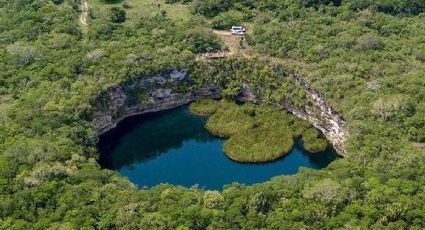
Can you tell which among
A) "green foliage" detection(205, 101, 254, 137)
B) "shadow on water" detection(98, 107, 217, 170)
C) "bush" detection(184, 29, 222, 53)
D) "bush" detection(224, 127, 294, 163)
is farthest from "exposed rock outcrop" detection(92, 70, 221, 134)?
"bush" detection(224, 127, 294, 163)

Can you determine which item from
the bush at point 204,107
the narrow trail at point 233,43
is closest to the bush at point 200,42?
the narrow trail at point 233,43

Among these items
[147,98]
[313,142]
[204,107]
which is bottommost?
[204,107]

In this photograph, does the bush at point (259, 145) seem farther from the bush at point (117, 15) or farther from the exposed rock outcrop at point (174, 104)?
the bush at point (117, 15)

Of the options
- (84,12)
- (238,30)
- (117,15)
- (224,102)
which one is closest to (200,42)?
(238,30)

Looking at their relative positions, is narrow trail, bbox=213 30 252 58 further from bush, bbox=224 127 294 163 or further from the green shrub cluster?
bush, bbox=224 127 294 163

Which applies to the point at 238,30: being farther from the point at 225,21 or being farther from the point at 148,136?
the point at 148,136

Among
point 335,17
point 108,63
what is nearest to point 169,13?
point 108,63

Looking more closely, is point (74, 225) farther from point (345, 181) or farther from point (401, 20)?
point (401, 20)

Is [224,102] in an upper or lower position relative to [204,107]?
upper

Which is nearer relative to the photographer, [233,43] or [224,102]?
[224,102]

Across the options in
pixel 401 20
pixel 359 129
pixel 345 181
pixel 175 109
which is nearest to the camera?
pixel 345 181

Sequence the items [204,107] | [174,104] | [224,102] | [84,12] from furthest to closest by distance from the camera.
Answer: [84,12]
[174,104]
[224,102]
[204,107]
